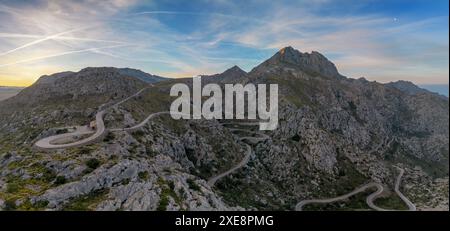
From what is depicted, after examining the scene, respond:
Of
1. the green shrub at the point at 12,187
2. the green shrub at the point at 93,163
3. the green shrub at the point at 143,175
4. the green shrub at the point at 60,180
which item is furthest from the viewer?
the green shrub at the point at 93,163

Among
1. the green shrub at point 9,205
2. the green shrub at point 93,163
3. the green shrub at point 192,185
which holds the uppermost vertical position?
the green shrub at point 93,163

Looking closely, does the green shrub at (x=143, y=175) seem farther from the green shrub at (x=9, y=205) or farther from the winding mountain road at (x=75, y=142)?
the winding mountain road at (x=75, y=142)

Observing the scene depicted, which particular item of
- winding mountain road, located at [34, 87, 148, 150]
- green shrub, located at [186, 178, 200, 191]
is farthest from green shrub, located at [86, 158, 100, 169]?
green shrub, located at [186, 178, 200, 191]

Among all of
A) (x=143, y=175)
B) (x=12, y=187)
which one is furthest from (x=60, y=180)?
(x=143, y=175)

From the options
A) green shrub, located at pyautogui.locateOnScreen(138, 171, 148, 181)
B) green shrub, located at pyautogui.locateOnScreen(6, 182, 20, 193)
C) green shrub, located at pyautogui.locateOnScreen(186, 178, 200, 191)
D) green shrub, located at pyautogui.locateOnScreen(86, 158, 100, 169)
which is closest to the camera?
green shrub, located at pyautogui.locateOnScreen(6, 182, 20, 193)

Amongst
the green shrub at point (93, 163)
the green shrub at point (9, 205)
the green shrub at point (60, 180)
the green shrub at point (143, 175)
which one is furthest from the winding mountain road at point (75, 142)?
the green shrub at point (9, 205)

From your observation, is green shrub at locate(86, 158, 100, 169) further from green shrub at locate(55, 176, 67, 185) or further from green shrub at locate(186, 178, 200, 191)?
green shrub at locate(186, 178, 200, 191)

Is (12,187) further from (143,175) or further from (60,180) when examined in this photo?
(143,175)

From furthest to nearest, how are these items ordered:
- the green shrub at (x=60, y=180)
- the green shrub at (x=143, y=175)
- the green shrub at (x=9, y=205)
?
the green shrub at (x=143, y=175)
the green shrub at (x=60, y=180)
the green shrub at (x=9, y=205)
